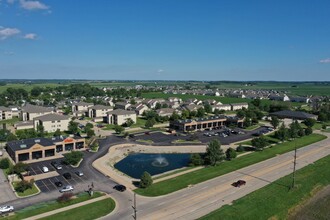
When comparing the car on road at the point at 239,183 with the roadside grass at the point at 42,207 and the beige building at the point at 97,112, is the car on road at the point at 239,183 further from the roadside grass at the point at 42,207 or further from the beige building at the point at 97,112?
the beige building at the point at 97,112

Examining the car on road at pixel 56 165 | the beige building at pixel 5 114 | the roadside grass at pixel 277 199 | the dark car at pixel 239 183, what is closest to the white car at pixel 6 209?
the car on road at pixel 56 165

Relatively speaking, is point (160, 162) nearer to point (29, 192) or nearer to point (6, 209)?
point (29, 192)

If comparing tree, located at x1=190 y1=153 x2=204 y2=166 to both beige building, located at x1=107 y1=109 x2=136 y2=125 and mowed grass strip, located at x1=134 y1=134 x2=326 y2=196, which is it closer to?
mowed grass strip, located at x1=134 y1=134 x2=326 y2=196

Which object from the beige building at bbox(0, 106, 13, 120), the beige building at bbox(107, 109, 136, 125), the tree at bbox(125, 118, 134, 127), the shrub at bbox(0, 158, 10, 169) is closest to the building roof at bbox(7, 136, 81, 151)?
the shrub at bbox(0, 158, 10, 169)

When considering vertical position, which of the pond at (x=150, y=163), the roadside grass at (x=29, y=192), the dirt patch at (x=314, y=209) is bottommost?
the dirt patch at (x=314, y=209)

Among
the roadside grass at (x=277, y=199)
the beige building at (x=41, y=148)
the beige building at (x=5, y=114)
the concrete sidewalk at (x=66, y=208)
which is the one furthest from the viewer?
the beige building at (x=5, y=114)

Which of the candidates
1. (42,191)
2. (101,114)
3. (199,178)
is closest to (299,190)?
(199,178)

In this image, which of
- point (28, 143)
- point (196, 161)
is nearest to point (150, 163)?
point (196, 161)

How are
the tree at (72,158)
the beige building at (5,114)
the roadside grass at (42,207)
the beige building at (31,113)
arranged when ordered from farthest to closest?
the beige building at (5,114) → the beige building at (31,113) → the tree at (72,158) → the roadside grass at (42,207)
